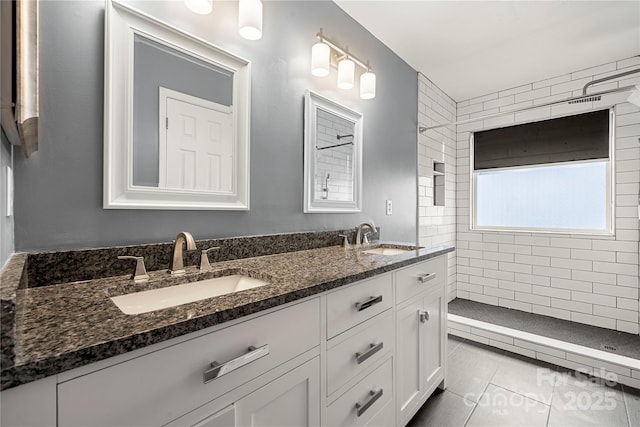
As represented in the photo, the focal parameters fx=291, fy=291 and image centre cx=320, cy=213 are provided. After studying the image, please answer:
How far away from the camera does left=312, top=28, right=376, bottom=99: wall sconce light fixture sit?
1.64 m

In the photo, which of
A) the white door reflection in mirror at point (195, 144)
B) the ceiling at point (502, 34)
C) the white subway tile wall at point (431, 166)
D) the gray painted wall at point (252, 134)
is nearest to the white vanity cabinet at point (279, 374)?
the gray painted wall at point (252, 134)

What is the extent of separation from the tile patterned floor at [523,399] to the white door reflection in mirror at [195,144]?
64.2 inches

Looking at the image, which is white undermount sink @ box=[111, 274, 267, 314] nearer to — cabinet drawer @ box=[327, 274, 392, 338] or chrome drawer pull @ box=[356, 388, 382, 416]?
cabinet drawer @ box=[327, 274, 392, 338]

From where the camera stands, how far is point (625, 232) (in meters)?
2.53

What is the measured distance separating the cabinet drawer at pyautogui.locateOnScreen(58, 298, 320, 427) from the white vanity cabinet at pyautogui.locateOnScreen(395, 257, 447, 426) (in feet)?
2.34

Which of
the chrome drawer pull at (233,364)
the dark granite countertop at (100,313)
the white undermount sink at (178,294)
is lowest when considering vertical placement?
the chrome drawer pull at (233,364)

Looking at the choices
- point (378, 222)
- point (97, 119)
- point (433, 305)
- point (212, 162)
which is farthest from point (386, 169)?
point (97, 119)

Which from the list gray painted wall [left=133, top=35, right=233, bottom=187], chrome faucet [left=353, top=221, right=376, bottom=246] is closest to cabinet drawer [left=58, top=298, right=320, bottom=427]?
gray painted wall [left=133, top=35, right=233, bottom=187]

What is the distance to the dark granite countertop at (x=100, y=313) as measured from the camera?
17.5 inches

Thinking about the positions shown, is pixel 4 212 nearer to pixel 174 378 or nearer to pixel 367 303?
pixel 174 378

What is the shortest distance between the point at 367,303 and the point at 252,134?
37.3 inches

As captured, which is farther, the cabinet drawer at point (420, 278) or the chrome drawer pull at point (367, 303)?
the cabinet drawer at point (420, 278)

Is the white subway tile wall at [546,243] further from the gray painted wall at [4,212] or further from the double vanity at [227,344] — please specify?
the gray painted wall at [4,212]

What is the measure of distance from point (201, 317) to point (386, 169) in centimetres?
201
